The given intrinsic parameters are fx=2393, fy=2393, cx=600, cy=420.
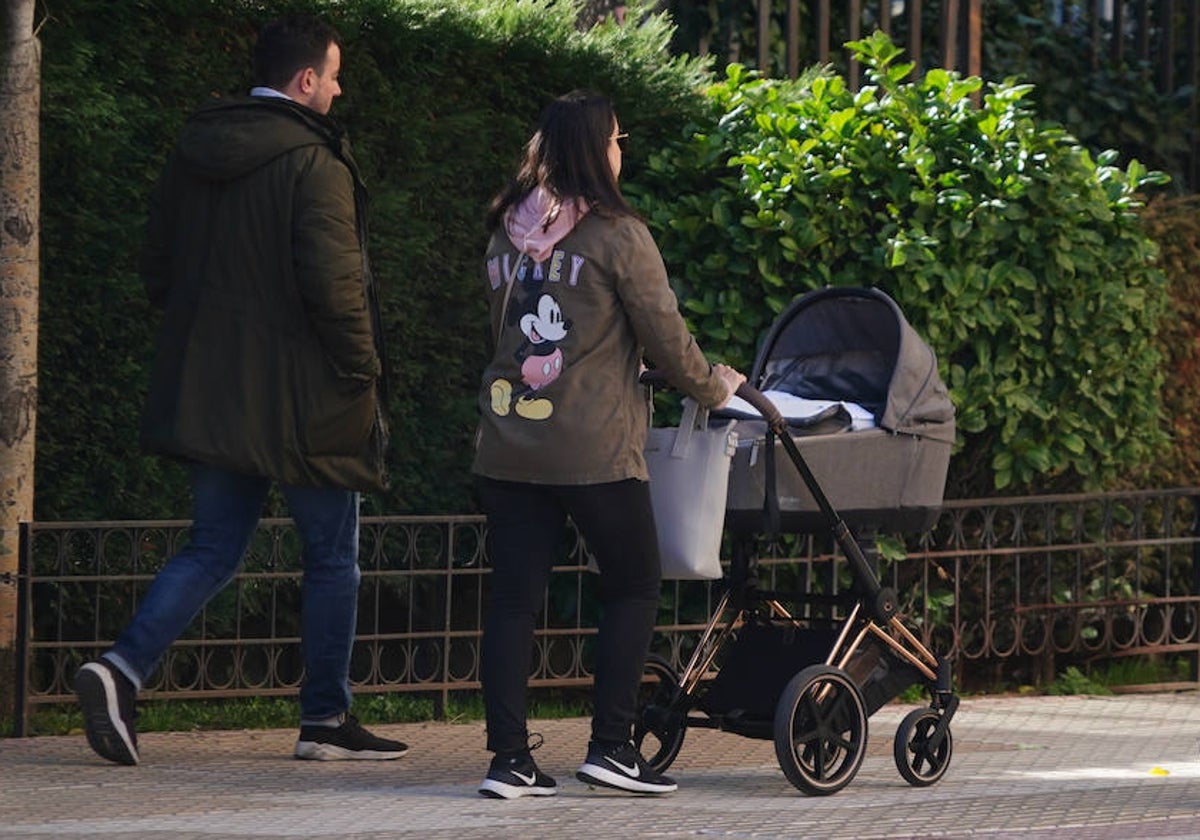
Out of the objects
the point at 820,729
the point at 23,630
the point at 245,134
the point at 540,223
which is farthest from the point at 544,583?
the point at 23,630

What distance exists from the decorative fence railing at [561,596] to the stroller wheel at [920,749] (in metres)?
0.66

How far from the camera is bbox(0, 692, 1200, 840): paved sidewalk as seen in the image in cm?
553

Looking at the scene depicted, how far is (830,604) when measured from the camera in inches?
253

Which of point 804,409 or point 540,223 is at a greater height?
point 540,223

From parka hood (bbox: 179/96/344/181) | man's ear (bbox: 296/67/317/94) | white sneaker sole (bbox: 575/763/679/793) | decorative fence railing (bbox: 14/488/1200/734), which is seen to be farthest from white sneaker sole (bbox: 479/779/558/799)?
man's ear (bbox: 296/67/317/94)

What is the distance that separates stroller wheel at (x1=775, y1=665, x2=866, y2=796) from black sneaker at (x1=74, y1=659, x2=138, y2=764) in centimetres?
171

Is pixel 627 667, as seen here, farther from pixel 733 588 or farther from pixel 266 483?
pixel 266 483

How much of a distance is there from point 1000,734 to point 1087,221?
6.52 feet

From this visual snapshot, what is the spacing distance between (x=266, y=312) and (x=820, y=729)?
5.95ft

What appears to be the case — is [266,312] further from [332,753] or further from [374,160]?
[374,160]

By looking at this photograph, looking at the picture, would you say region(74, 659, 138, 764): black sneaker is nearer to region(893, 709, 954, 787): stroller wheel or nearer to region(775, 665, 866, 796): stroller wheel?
region(775, 665, 866, 796): stroller wheel

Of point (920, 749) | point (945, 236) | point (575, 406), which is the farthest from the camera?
point (945, 236)

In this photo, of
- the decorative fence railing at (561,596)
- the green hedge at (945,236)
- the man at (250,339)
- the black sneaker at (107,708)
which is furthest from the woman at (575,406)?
the green hedge at (945,236)

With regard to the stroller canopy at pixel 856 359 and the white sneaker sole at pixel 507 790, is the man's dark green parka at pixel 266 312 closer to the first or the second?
the white sneaker sole at pixel 507 790
